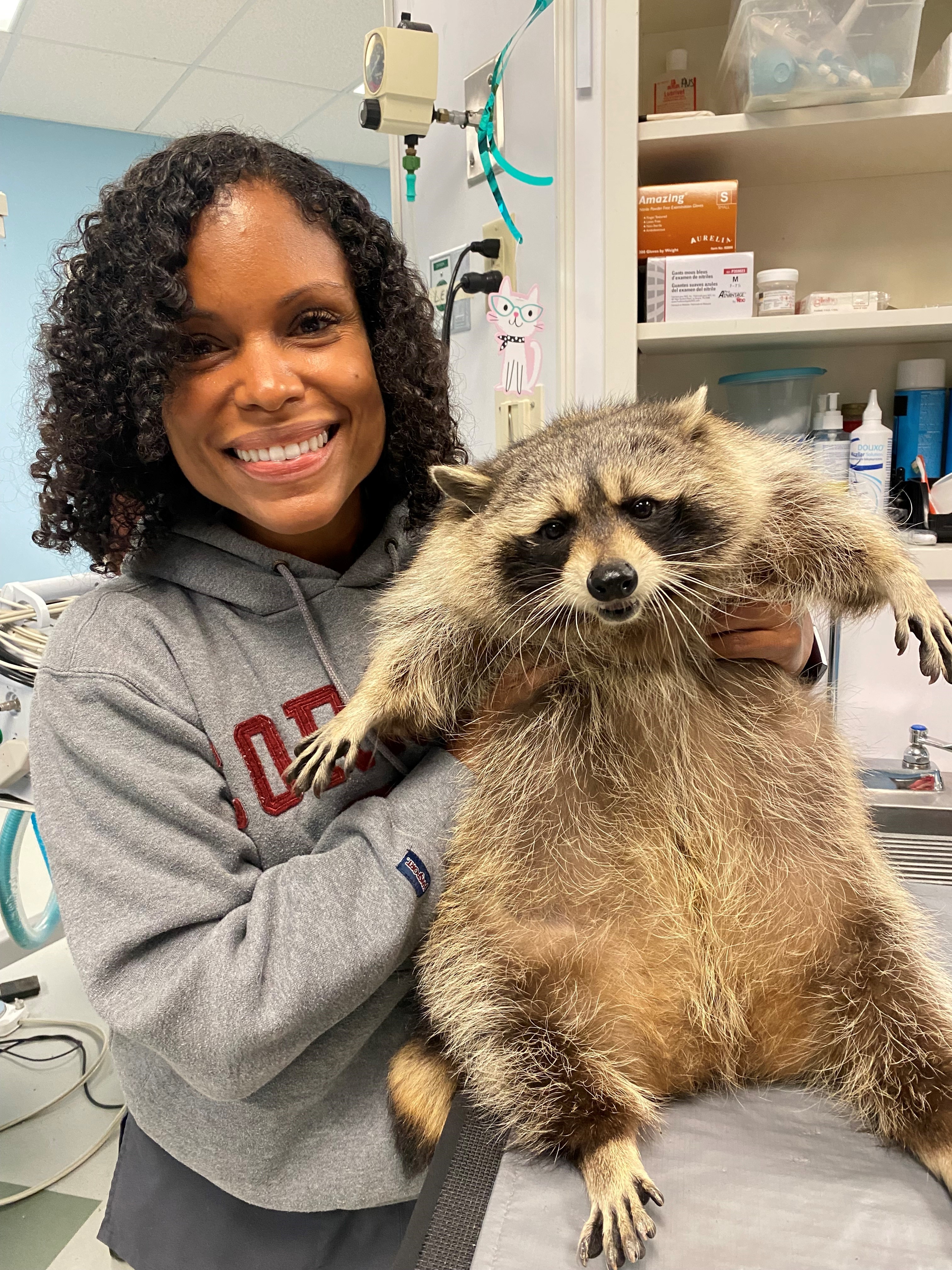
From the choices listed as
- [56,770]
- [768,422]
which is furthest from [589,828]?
[768,422]

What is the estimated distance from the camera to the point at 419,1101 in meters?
1.03

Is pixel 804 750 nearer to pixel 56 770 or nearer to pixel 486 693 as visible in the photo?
pixel 486 693

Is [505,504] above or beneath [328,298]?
beneath

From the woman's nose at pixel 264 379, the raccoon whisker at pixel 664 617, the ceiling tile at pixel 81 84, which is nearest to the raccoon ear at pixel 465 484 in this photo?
the woman's nose at pixel 264 379

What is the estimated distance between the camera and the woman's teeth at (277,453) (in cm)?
110

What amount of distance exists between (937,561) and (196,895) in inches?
73.2

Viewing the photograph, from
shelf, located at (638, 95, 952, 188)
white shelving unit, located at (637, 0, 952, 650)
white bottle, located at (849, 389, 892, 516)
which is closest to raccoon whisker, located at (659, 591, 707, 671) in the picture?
white shelving unit, located at (637, 0, 952, 650)

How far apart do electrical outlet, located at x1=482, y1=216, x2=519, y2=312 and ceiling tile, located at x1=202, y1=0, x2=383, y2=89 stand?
2579 mm

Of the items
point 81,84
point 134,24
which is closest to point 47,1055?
point 134,24

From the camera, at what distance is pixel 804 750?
116cm

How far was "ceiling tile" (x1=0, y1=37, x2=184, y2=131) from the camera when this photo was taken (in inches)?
186

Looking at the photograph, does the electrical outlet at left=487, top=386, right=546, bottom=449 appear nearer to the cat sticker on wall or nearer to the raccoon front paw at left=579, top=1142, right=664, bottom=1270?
the cat sticker on wall

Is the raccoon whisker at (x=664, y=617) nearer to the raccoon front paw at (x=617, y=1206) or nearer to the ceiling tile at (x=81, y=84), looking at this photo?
the raccoon front paw at (x=617, y=1206)

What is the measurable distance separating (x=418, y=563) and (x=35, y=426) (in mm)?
705
